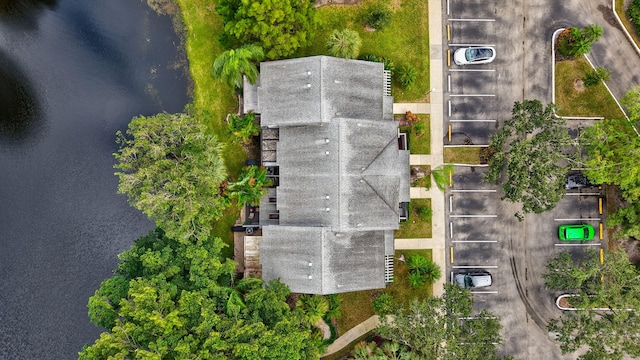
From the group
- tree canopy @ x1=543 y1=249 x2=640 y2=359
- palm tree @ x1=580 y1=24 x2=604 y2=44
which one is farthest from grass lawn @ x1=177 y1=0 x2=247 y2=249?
palm tree @ x1=580 y1=24 x2=604 y2=44

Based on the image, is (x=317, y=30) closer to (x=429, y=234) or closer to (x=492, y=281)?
(x=429, y=234)

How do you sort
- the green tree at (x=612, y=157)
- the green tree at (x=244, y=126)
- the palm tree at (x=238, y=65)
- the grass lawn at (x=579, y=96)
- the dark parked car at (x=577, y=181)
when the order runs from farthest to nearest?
the grass lawn at (x=579, y=96), the dark parked car at (x=577, y=181), the green tree at (x=244, y=126), the palm tree at (x=238, y=65), the green tree at (x=612, y=157)

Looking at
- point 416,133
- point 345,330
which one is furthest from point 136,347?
point 416,133

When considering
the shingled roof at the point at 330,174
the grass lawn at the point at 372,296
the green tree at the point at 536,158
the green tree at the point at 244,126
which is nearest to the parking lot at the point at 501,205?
the grass lawn at the point at 372,296

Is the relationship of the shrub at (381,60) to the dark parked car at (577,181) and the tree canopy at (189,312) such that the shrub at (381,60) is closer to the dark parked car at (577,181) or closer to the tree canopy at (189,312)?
the dark parked car at (577,181)

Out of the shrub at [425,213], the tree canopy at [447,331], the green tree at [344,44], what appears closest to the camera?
the tree canopy at [447,331]

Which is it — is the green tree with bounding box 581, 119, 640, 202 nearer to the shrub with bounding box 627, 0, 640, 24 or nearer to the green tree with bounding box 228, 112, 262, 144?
the shrub with bounding box 627, 0, 640, 24

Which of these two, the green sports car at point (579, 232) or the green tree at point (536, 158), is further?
the green sports car at point (579, 232)

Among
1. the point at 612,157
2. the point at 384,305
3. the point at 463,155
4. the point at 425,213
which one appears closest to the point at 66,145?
the point at 384,305

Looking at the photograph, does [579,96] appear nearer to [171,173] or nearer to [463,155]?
[463,155]
